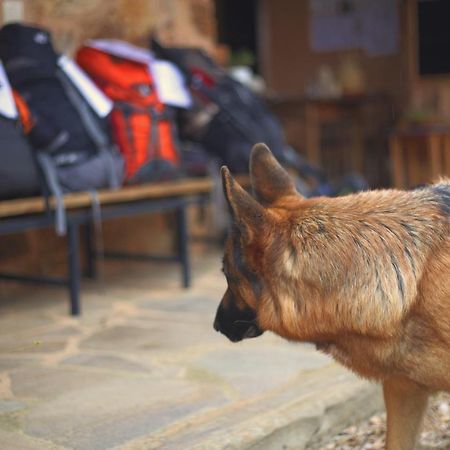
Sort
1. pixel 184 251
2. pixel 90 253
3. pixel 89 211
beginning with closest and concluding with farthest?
pixel 89 211 < pixel 184 251 < pixel 90 253

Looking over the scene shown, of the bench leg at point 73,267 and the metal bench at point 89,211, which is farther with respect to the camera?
the bench leg at point 73,267

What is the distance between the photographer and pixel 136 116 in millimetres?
5824

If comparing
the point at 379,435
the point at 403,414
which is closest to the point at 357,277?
the point at 403,414

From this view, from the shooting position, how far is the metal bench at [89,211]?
16.8ft

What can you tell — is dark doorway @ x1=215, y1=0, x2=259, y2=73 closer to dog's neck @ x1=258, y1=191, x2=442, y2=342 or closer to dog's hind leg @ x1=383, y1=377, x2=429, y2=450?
dog's hind leg @ x1=383, y1=377, x2=429, y2=450

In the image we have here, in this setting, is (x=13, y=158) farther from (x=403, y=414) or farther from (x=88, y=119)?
(x=403, y=414)

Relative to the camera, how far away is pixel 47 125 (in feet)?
16.8

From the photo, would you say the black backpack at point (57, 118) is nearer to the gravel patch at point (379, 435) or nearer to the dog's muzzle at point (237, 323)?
the dog's muzzle at point (237, 323)

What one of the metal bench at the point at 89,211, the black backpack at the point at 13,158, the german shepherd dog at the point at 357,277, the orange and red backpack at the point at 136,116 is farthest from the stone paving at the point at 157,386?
the orange and red backpack at the point at 136,116

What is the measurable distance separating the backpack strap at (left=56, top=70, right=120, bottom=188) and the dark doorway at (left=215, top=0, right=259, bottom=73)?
24.8 ft

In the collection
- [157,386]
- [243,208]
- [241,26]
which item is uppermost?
[241,26]

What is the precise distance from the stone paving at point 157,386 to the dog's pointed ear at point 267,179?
98cm

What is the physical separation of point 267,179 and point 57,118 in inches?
93.6

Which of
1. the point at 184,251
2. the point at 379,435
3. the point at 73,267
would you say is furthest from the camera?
the point at 184,251
